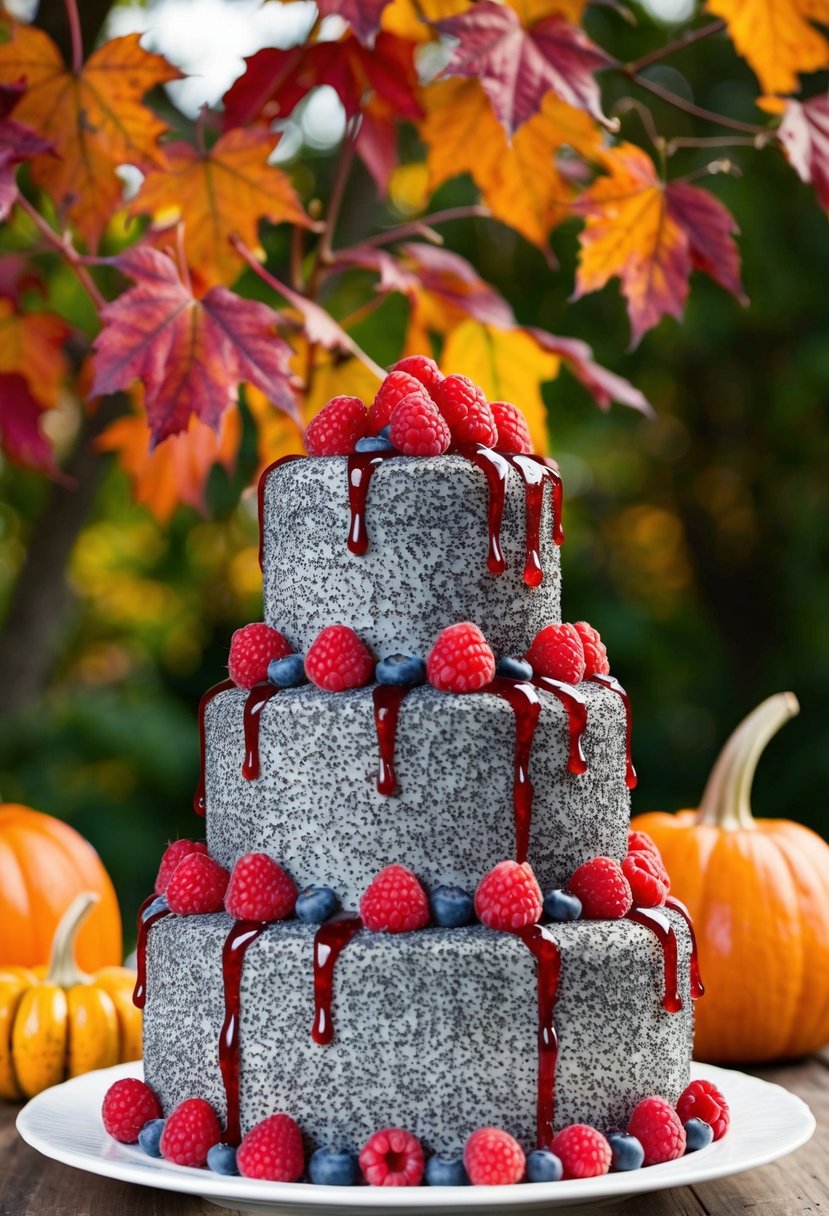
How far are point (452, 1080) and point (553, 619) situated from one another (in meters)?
0.59

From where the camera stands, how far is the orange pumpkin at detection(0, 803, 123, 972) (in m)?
2.69

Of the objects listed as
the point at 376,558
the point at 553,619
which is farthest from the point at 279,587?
the point at 553,619

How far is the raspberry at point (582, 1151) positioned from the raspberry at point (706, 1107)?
0.19 m

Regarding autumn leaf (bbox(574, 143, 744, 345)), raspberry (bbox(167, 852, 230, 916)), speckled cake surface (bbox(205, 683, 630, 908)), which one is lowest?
raspberry (bbox(167, 852, 230, 916))

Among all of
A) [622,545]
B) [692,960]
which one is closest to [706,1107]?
[692,960]

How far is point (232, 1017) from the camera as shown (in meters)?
1.67

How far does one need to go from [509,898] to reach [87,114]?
4.71 feet

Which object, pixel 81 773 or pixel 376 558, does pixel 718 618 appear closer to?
pixel 81 773

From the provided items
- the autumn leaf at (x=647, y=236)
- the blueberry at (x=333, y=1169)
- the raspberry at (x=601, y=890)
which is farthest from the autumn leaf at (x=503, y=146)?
the blueberry at (x=333, y=1169)

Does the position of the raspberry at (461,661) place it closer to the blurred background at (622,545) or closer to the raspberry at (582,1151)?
the raspberry at (582,1151)

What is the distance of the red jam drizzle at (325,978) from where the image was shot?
161cm

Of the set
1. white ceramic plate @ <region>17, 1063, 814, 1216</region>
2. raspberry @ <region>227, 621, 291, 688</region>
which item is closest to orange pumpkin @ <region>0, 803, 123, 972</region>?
white ceramic plate @ <region>17, 1063, 814, 1216</region>

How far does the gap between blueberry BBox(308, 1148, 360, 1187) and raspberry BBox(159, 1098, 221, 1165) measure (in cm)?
13

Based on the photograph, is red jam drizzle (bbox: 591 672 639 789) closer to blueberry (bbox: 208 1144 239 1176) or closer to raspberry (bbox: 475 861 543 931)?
raspberry (bbox: 475 861 543 931)
